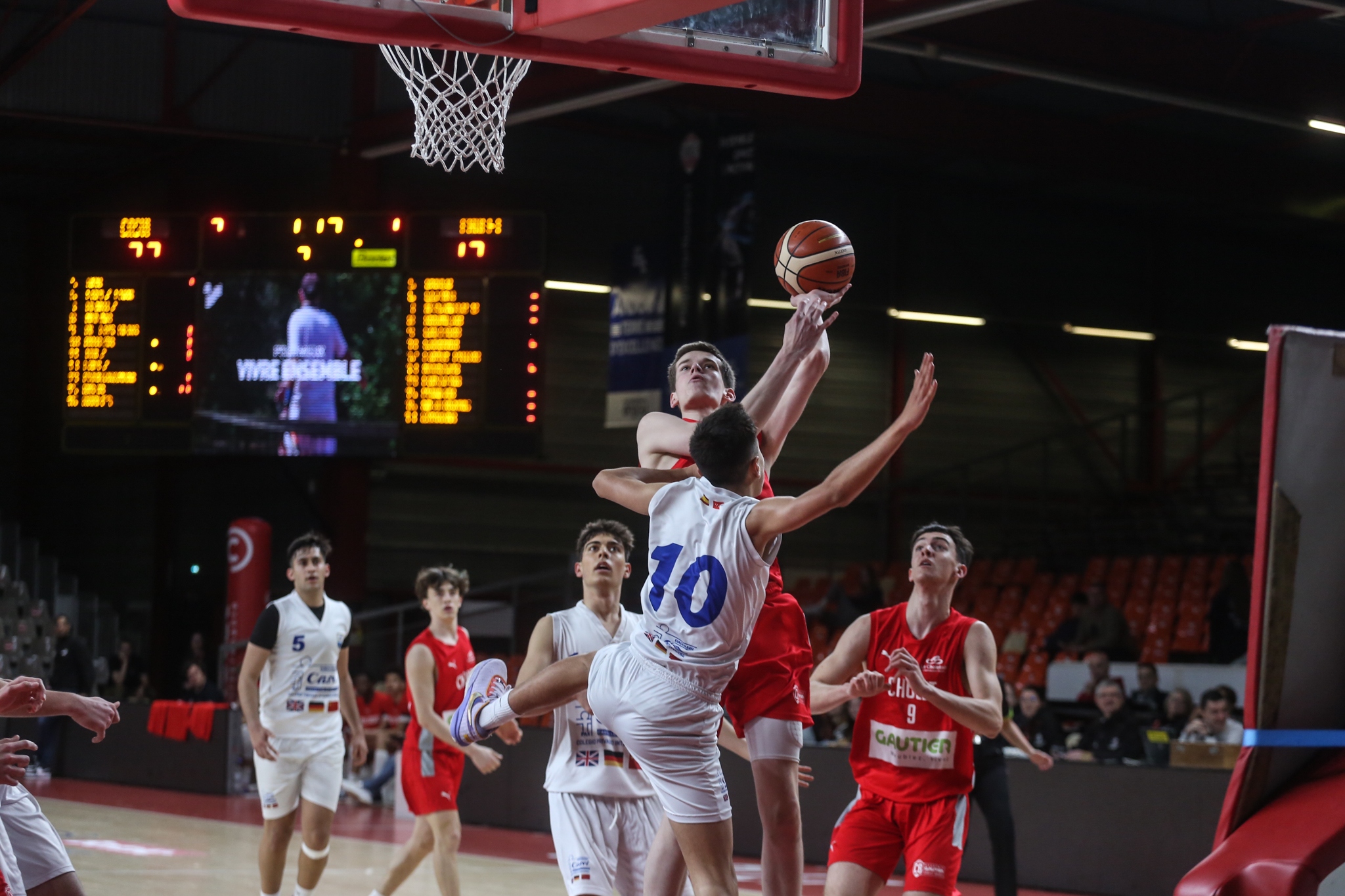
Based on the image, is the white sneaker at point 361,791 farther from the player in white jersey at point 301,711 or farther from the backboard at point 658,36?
the backboard at point 658,36

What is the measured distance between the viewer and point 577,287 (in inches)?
867

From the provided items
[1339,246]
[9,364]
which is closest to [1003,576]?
[1339,246]

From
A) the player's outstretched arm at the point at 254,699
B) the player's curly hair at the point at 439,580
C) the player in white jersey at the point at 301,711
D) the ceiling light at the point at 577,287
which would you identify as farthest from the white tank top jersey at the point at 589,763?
the ceiling light at the point at 577,287

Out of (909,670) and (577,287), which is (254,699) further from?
(577,287)

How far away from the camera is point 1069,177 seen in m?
21.2

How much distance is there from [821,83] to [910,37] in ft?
27.9

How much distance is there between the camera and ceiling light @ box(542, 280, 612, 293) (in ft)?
72.0

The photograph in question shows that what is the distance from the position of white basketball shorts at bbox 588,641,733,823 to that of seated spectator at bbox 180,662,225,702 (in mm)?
13827

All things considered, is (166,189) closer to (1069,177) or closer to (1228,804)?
(1069,177)

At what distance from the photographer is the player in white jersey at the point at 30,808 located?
4.50 metres

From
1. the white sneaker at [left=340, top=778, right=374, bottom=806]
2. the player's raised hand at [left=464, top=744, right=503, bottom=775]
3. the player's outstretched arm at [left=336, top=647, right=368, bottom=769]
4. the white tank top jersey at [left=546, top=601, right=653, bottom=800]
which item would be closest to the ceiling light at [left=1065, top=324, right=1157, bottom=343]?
the white sneaker at [left=340, top=778, right=374, bottom=806]

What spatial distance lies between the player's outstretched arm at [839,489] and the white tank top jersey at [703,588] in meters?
0.06

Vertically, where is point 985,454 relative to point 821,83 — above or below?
below

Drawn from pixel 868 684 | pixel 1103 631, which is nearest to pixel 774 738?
pixel 868 684
